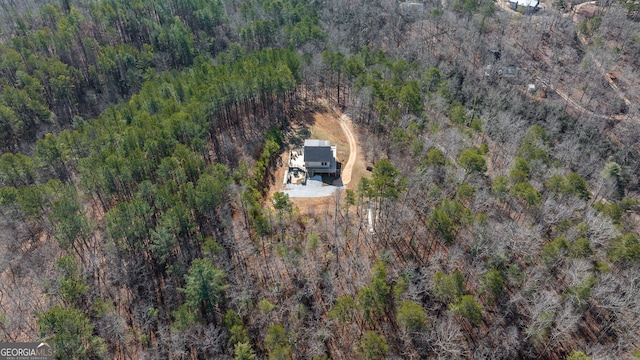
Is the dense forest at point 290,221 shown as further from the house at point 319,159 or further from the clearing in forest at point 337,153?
the house at point 319,159


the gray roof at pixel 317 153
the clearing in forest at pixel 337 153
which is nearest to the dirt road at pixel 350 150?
the clearing in forest at pixel 337 153

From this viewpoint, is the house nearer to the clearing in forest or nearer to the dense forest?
the clearing in forest

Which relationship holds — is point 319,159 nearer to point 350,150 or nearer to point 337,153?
point 337,153

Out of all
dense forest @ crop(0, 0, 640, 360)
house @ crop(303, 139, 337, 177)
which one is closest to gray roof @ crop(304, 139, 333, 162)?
house @ crop(303, 139, 337, 177)

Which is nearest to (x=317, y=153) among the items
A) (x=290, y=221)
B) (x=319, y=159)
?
(x=319, y=159)

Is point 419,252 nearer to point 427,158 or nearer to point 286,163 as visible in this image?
point 427,158

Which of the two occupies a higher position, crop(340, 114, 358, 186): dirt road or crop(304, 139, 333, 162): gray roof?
crop(304, 139, 333, 162): gray roof

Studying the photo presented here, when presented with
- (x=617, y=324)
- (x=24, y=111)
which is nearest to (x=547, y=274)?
(x=617, y=324)
